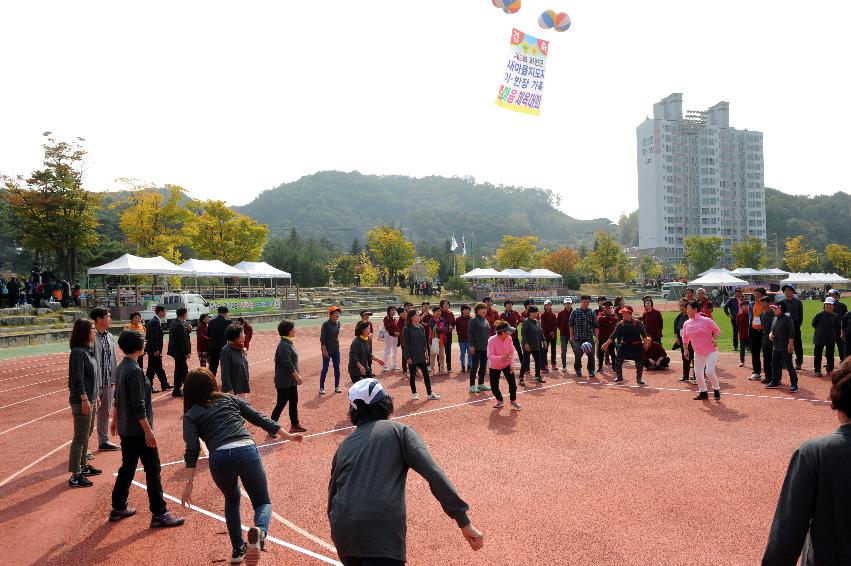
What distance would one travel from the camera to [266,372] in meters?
16.8

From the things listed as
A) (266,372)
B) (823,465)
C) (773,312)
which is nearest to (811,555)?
(823,465)

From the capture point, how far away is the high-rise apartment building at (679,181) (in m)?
139

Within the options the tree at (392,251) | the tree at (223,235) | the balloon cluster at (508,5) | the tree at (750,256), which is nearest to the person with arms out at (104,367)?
the balloon cluster at (508,5)

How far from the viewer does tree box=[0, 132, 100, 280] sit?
36.9m

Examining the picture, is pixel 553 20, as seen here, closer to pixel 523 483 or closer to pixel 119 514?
pixel 523 483

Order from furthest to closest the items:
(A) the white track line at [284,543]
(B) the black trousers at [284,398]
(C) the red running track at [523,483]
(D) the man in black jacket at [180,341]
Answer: (D) the man in black jacket at [180,341], (B) the black trousers at [284,398], (C) the red running track at [523,483], (A) the white track line at [284,543]

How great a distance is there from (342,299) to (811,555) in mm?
50472

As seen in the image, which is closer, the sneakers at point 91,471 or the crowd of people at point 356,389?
the crowd of people at point 356,389

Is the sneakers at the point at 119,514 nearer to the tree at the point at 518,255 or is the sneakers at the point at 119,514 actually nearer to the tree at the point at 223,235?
the tree at the point at 223,235

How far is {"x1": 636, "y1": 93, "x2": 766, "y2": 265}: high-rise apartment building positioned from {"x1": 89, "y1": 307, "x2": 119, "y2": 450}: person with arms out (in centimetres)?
14479

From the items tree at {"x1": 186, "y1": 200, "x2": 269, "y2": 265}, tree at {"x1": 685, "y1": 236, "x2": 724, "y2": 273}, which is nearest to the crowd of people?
tree at {"x1": 186, "y1": 200, "x2": 269, "y2": 265}

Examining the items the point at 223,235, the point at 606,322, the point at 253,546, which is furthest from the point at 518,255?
the point at 253,546

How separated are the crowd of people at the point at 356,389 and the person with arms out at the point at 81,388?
2 centimetres

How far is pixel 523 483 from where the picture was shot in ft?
22.4
